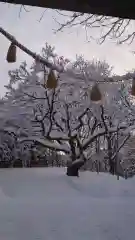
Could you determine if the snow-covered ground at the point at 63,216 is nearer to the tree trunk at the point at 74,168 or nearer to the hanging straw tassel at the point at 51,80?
the tree trunk at the point at 74,168

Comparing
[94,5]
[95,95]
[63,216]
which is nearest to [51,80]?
[95,95]

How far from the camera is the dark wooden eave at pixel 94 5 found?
7.92 feet

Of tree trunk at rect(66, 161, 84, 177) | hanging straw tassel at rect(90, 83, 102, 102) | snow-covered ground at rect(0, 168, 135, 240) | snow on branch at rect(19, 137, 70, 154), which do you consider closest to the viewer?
hanging straw tassel at rect(90, 83, 102, 102)

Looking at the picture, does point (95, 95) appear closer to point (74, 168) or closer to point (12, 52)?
point (12, 52)

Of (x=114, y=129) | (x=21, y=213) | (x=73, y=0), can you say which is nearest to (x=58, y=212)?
(x=21, y=213)

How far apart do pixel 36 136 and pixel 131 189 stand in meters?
7.12

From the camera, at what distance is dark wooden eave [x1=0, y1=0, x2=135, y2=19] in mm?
2414

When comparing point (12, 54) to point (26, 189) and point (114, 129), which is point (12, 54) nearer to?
point (26, 189)

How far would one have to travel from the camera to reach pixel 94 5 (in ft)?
8.05

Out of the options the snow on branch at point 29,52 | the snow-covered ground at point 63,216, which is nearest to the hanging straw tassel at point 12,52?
the snow on branch at point 29,52

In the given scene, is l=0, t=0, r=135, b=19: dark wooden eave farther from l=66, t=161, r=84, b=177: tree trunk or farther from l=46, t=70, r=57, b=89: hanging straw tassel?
l=66, t=161, r=84, b=177: tree trunk

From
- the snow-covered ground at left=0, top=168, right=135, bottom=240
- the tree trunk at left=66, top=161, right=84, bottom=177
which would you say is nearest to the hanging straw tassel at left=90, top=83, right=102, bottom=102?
the snow-covered ground at left=0, top=168, right=135, bottom=240

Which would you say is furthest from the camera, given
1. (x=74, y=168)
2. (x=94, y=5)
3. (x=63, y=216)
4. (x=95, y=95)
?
(x=74, y=168)

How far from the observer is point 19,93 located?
25297 millimetres
